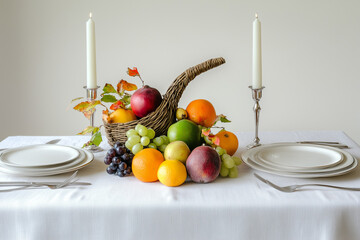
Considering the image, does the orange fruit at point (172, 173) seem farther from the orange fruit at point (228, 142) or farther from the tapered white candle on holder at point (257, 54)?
the tapered white candle on holder at point (257, 54)

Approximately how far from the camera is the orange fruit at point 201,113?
47.0 inches

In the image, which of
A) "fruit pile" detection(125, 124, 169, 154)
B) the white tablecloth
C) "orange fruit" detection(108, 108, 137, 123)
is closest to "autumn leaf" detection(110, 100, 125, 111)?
"orange fruit" detection(108, 108, 137, 123)

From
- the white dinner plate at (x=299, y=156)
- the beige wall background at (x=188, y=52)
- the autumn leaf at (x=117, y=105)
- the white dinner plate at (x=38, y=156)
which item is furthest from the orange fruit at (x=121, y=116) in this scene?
the beige wall background at (x=188, y=52)

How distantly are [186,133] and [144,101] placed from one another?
157 mm

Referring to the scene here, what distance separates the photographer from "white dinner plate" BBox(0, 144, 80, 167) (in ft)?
3.74

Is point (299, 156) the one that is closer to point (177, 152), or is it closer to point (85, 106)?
point (177, 152)

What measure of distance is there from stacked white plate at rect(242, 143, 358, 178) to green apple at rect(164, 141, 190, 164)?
169 mm

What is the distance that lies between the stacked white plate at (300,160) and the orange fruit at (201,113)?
5.0 inches

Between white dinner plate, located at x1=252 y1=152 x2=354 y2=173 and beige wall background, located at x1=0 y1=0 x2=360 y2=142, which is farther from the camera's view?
beige wall background, located at x1=0 y1=0 x2=360 y2=142

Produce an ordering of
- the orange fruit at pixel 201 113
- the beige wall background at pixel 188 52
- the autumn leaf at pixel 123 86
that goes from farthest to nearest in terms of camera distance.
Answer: the beige wall background at pixel 188 52 < the autumn leaf at pixel 123 86 < the orange fruit at pixel 201 113

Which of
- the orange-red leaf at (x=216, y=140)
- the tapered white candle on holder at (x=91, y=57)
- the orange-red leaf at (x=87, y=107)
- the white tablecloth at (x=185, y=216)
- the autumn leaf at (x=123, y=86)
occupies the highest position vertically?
the tapered white candle on holder at (x=91, y=57)

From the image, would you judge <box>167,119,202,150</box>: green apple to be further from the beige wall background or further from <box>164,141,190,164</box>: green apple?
the beige wall background

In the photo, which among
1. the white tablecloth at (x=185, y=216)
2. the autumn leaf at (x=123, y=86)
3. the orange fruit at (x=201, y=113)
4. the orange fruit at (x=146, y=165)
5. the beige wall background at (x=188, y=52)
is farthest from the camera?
the beige wall background at (x=188, y=52)

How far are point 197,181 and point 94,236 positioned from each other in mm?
253
